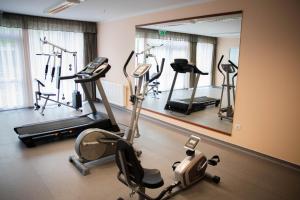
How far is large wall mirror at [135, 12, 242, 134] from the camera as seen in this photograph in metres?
4.23

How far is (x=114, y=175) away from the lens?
2.66m

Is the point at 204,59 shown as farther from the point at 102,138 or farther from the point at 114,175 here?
the point at 114,175

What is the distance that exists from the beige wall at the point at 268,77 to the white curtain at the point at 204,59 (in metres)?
1.41

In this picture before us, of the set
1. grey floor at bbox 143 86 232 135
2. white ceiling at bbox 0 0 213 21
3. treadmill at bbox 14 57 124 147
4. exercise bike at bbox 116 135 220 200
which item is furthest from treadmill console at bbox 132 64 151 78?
grey floor at bbox 143 86 232 135

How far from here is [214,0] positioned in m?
3.45

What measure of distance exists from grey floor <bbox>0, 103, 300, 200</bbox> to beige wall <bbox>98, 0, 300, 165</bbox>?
0.30 metres

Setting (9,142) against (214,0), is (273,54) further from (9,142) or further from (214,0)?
(9,142)

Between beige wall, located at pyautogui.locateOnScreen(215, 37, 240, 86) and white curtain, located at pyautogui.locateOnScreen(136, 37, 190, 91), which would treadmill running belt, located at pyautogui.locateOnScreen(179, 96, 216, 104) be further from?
beige wall, located at pyautogui.locateOnScreen(215, 37, 240, 86)

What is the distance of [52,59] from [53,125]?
2.73 m

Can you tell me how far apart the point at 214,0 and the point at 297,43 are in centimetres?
140

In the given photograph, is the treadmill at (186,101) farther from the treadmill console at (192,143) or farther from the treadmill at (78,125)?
the treadmill console at (192,143)

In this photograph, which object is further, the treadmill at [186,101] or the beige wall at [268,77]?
A: the treadmill at [186,101]

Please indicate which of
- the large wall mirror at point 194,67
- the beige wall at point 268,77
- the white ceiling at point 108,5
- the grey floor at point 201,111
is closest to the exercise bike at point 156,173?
the beige wall at point 268,77

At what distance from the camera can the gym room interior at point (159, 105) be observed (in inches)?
95.7
